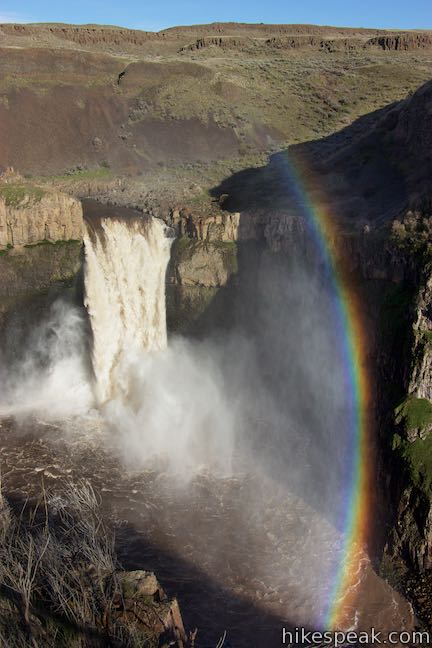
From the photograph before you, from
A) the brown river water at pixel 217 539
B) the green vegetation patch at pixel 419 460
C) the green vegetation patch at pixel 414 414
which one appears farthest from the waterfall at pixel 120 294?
the green vegetation patch at pixel 419 460

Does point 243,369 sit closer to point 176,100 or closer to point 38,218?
point 38,218

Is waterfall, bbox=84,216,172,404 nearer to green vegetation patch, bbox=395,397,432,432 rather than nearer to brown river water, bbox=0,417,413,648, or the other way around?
brown river water, bbox=0,417,413,648

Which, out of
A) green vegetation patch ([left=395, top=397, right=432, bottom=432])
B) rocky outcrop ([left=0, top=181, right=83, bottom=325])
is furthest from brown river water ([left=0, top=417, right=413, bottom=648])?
rocky outcrop ([left=0, top=181, right=83, bottom=325])

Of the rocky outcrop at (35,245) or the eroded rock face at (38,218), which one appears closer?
the rocky outcrop at (35,245)

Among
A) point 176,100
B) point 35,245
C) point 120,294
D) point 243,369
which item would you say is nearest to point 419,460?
point 243,369

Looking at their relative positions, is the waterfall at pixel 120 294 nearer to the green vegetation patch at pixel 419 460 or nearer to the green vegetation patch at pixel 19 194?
the green vegetation patch at pixel 19 194

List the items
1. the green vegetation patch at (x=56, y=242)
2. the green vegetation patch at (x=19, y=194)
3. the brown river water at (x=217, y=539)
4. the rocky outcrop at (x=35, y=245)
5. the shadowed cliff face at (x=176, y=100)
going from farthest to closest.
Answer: the shadowed cliff face at (x=176, y=100) < the green vegetation patch at (x=19, y=194) < the green vegetation patch at (x=56, y=242) < the rocky outcrop at (x=35, y=245) < the brown river water at (x=217, y=539)
